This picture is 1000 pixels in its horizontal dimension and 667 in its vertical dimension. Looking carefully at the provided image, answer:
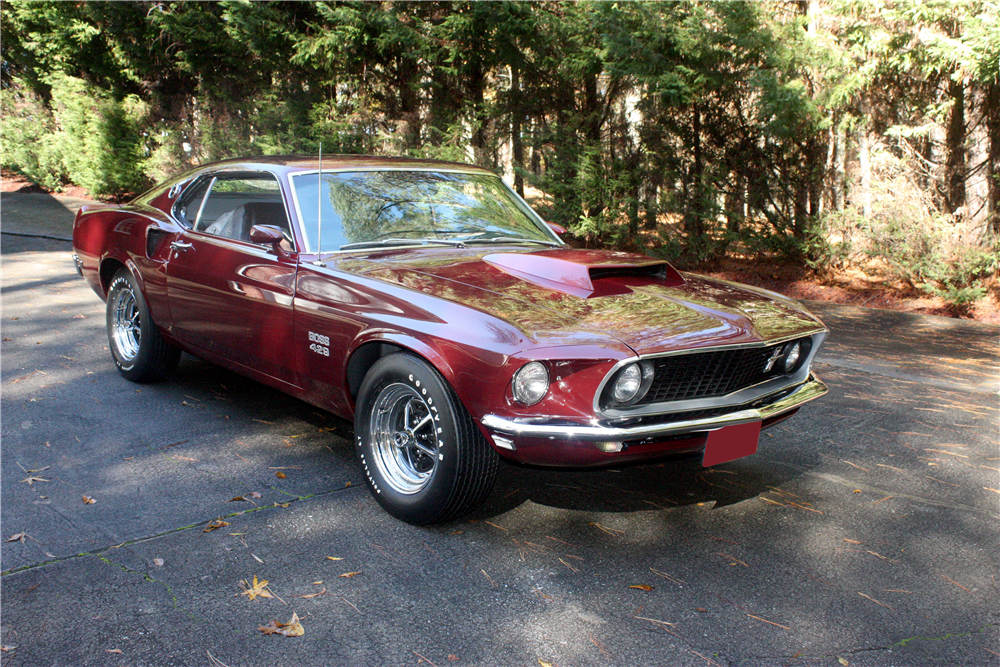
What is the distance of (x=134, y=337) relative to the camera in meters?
5.56

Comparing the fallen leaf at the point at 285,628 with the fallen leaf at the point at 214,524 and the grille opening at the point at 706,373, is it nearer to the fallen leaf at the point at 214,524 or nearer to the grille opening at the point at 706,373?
the fallen leaf at the point at 214,524

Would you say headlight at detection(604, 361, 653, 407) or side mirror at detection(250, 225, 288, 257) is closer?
headlight at detection(604, 361, 653, 407)

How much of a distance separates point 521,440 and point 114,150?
19519mm

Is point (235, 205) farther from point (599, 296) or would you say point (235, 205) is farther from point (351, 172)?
point (599, 296)

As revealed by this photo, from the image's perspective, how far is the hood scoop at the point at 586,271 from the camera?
360 cm

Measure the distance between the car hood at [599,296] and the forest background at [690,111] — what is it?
5920mm

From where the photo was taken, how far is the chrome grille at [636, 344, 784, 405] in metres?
3.15

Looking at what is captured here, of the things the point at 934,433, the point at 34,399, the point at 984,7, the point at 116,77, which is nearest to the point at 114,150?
the point at 116,77

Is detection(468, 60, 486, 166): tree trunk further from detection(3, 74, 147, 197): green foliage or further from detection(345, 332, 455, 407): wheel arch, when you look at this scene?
detection(3, 74, 147, 197): green foliage

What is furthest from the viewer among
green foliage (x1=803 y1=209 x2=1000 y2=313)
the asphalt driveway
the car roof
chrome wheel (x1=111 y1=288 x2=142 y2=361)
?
green foliage (x1=803 y1=209 x2=1000 y2=313)

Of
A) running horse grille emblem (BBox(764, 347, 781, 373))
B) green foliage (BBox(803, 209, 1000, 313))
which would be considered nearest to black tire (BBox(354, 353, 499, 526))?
running horse grille emblem (BBox(764, 347, 781, 373))

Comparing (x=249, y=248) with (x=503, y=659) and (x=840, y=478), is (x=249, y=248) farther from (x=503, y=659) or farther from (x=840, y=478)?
(x=840, y=478)

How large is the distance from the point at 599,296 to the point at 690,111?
8.19 m

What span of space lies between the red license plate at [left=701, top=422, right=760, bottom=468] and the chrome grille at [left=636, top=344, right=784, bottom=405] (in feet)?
0.59
